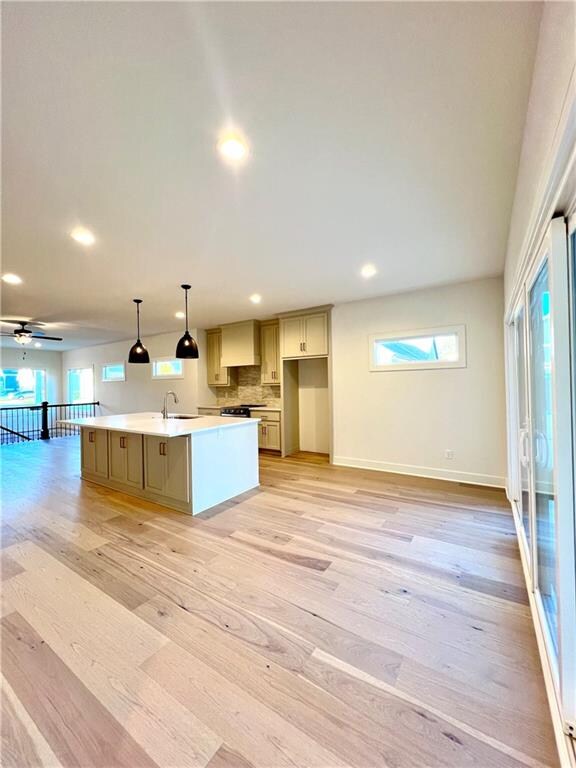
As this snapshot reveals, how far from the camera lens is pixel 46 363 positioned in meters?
10.1

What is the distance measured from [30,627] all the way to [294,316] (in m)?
4.84

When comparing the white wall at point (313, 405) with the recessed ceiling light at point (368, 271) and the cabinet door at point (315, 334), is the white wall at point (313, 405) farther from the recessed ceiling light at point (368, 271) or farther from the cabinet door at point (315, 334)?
the recessed ceiling light at point (368, 271)

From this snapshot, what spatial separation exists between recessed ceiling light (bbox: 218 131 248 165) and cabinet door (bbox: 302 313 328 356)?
11.5 ft

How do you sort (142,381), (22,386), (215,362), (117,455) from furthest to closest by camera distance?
(22,386)
(142,381)
(215,362)
(117,455)

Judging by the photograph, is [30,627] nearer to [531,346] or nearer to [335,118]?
[335,118]

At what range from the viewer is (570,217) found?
1133mm

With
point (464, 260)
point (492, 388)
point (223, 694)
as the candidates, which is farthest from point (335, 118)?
point (492, 388)

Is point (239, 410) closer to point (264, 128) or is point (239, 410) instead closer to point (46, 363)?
point (264, 128)

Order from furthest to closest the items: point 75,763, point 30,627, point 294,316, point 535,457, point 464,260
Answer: point 294,316, point 464,260, point 535,457, point 30,627, point 75,763

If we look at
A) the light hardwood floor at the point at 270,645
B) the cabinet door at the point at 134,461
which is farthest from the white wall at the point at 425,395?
the cabinet door at the point at 134,461

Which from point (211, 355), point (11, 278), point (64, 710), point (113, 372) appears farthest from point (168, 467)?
point (113, 372)

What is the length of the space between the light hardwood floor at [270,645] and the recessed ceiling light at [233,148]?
105 inches

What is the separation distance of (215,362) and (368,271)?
4.31m

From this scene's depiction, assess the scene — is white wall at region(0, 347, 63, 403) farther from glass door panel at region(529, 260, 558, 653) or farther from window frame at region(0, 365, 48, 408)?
glass door panel at region(529, 260, 558, 653)
